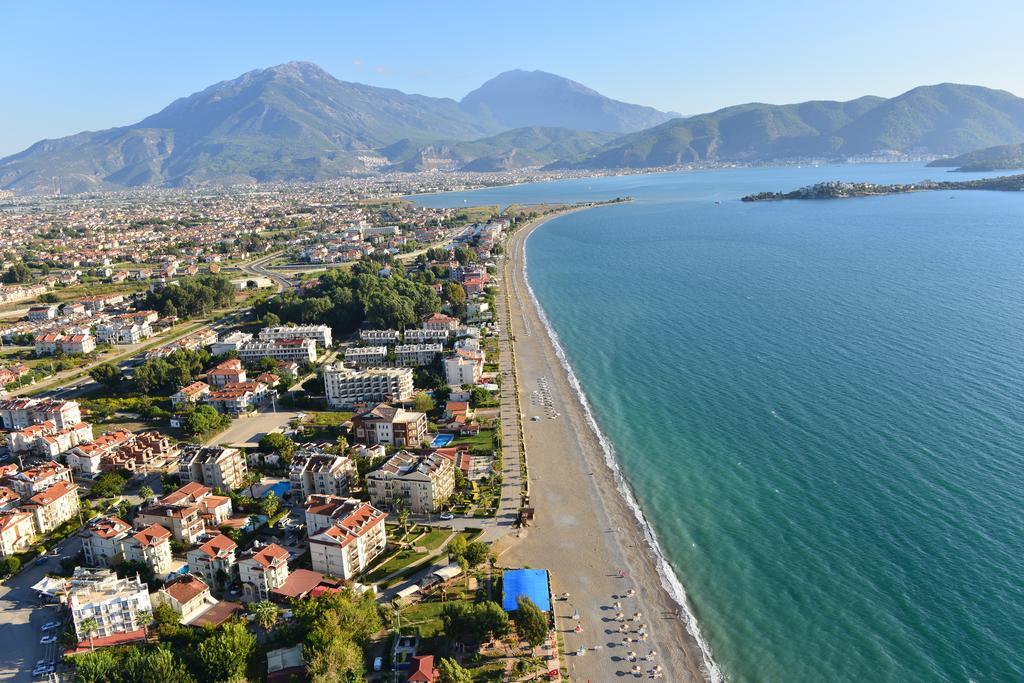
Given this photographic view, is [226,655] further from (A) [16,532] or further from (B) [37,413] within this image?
(B) [37,413]

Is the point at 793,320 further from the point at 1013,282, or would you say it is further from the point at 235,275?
the point at 235,275

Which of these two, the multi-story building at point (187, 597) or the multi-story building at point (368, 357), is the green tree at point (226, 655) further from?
the multi-story building at point (368, 357)

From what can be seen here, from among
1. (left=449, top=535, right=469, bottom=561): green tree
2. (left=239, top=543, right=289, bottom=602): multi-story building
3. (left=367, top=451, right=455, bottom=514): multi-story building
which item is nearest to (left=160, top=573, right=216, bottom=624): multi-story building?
(left=239, top=543, right=289, bottom=602): multi-story building

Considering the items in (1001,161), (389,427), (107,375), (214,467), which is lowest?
(214,467)

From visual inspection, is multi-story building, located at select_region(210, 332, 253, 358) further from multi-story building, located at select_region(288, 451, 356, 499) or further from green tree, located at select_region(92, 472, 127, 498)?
multi-story building, located at select_region(288, 451, 356, 499)

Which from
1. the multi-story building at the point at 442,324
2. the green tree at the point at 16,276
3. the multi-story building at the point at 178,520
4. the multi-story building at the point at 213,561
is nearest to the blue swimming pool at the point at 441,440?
the multi-story building at the point at 178,520

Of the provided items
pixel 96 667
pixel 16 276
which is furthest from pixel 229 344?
pixel 16 276
